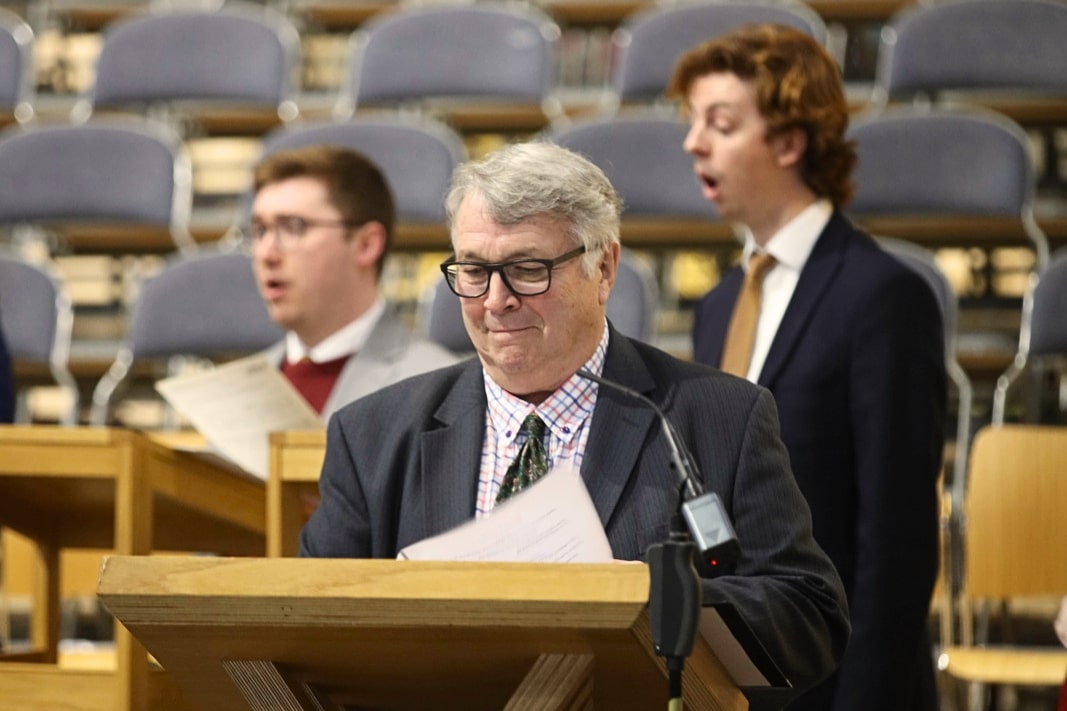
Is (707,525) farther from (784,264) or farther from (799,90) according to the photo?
(799,90)

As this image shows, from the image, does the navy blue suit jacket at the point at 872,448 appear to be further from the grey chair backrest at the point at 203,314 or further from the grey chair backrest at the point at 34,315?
the grey chair backrest at the point at 34,315

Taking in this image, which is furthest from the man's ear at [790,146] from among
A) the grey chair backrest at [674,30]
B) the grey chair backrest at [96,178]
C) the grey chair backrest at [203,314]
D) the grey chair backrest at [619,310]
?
the grey chair backrest at [96,178]

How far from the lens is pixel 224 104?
5.12 m

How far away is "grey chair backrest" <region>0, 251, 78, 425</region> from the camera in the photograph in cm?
416

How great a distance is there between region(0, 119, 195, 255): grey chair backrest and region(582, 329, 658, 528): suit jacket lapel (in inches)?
120

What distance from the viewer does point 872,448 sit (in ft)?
7.91

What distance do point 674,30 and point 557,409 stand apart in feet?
10.0

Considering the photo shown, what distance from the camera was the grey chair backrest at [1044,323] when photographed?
146 inches

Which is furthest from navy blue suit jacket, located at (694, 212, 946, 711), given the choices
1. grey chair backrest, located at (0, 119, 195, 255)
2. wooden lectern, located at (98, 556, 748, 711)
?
grey chair backrest, located at (0, 119, 195, 255)

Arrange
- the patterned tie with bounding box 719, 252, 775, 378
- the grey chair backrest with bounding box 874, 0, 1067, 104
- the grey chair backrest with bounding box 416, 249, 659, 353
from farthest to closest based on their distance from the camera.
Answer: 1. the grey chair backrest with bounding box 874, 0, 1067, 104
2. the grey chair backrest with bounding box 416, 249, 659, 353
3. the patterned tie with bounding box 719, 252, 775, 378

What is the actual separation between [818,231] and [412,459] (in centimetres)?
109

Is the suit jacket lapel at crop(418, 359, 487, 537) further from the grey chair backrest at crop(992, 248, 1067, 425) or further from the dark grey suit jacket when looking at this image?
the grey chair backrest at crop(992, 248, 1067, 425)

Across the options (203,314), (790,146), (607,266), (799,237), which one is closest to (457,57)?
(203,314)

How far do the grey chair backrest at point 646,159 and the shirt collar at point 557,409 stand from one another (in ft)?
7.73
